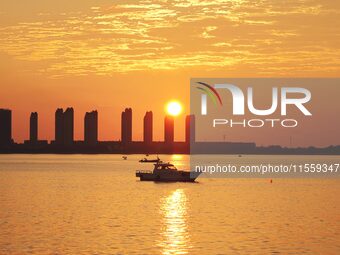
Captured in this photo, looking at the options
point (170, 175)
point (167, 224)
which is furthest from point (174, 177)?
point (167, 224)

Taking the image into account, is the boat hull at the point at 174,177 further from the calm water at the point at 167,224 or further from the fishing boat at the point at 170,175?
the calm water at the point at 167,224

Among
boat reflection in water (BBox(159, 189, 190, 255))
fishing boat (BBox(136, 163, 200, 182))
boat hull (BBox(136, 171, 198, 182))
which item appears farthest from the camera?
fishing boat (BBox(136, 163, 200, 182))

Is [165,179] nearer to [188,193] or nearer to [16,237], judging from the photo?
[188,193]

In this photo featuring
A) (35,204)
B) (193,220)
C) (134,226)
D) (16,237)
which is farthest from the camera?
(35,204)

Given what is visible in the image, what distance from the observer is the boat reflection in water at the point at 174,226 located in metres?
63.2

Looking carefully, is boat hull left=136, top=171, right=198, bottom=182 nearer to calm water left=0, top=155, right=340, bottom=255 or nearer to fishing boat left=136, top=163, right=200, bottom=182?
fishing boat left=136, top=163, right=200, bottom=182

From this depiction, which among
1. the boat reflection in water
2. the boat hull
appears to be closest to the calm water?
the boat reflection in water

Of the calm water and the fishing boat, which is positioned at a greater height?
the fishing boat

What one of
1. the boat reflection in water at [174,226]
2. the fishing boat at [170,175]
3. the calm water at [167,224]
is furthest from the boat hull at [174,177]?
the boat reflection in water at [174,226]

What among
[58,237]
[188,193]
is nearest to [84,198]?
[188,193]

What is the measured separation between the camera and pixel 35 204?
109938mm

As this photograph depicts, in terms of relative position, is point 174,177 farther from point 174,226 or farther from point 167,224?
point 174,226

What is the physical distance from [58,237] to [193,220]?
21.5 m

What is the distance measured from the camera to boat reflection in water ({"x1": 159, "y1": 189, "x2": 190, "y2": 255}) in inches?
2486
